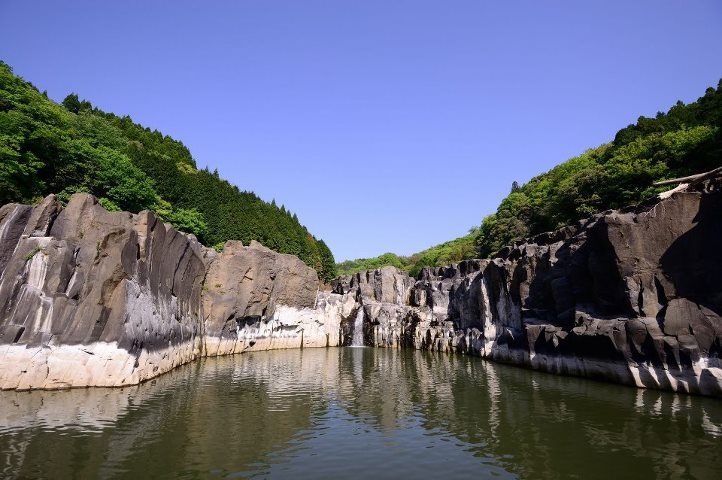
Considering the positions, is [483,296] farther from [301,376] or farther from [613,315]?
[301,376]

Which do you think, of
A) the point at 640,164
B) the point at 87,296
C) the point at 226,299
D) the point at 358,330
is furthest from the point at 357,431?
the point at 640,164

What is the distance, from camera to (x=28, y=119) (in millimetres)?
35562

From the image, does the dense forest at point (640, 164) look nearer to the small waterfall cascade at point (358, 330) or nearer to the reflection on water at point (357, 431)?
the small waterfall cascade at point (358, 330)

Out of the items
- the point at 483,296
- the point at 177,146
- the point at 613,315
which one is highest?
the point at 177,146

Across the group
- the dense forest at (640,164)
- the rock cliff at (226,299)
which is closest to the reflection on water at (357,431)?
the rock cliff at (226,299)

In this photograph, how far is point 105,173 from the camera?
143 feet

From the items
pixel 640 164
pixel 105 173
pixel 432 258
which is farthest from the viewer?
pixel 432 258

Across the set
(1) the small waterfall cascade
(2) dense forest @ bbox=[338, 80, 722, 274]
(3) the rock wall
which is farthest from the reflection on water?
(2) dense forest @ bbox=[338, 80, 722, 274]

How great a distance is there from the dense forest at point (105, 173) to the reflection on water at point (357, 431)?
2317 centimetres

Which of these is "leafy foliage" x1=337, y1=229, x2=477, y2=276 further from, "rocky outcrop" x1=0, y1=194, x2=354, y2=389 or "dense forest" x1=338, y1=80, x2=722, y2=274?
"rocky outcrop" x1=0, y1=194, x2=354, y2=389

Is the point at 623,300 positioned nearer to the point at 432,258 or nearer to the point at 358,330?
the point at 358,330

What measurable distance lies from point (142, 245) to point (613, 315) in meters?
27.9

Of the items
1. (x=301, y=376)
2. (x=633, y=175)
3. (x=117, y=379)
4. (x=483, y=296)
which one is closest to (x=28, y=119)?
(x=117, y=379)

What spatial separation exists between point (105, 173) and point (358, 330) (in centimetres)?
3337
